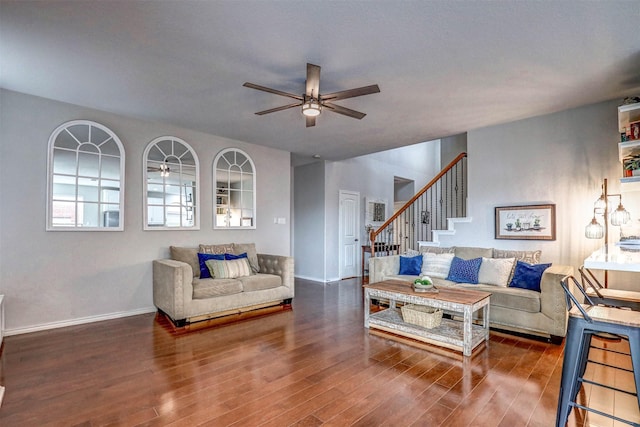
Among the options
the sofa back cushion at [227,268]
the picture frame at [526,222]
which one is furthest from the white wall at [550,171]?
the sofa back cushion at [227,268]

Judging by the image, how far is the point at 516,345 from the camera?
129 inches

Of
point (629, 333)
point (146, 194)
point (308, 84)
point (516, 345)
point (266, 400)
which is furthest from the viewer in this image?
point (146, 194)

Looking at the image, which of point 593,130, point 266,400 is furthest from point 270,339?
point 593,130

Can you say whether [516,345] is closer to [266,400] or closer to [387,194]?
[266,400]

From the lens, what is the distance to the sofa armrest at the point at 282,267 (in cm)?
472

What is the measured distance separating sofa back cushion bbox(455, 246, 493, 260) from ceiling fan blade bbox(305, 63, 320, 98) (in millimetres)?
3046

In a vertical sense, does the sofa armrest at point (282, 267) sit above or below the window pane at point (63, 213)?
below

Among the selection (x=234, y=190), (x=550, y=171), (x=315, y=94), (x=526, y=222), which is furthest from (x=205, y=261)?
(x=550, y=171)

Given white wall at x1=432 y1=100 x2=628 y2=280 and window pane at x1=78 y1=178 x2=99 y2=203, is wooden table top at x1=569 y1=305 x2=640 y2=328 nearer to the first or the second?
white wall at x1=432 y1=100 x2=628 y2=280

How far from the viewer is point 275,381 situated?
8.24ft

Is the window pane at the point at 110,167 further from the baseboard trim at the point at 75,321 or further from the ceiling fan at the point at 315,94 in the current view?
the ceiling fan at the point at 315,94

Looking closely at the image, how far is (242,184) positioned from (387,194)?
4.28 metres

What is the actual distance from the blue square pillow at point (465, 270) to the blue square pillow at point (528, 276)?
410 mm

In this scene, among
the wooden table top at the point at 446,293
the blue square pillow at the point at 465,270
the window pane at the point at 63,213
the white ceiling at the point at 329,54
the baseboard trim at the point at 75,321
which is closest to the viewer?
the white ceiling at the point at 329,54
